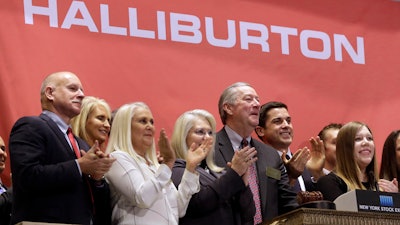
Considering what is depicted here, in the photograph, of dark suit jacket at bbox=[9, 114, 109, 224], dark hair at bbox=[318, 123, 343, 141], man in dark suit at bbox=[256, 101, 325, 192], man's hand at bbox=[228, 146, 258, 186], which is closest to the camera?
dark suit jacket at bbox=[9, 114, 109, 224]

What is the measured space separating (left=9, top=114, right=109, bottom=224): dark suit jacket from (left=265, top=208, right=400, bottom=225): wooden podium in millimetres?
868

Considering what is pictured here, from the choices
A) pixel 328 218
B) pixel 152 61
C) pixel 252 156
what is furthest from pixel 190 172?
pixel 152 61

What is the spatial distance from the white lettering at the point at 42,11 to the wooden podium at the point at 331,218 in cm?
199

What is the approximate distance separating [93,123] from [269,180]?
97 centimetres

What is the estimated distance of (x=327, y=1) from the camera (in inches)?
264

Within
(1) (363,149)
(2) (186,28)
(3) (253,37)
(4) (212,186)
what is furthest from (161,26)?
(4) (212,186)

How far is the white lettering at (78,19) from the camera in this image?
5668 millimetres

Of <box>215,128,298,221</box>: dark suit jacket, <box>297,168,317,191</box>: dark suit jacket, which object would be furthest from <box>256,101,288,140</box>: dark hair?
<box>215,128,298,221</box>: dark suit jacket

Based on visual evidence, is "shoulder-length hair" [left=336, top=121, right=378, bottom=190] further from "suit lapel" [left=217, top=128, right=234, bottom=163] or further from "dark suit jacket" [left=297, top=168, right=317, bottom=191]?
"suit lapel" [left=217, top=128, right=234, bottom=163]

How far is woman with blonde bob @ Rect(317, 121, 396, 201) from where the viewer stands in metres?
5.07

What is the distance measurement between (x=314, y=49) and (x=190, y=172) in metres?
2.34

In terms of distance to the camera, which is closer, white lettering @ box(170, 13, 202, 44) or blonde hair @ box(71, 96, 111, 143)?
blonde hair @ box(71, 96, 111, 143)

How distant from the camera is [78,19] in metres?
5.71

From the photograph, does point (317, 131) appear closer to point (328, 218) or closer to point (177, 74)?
point (177, 74)
